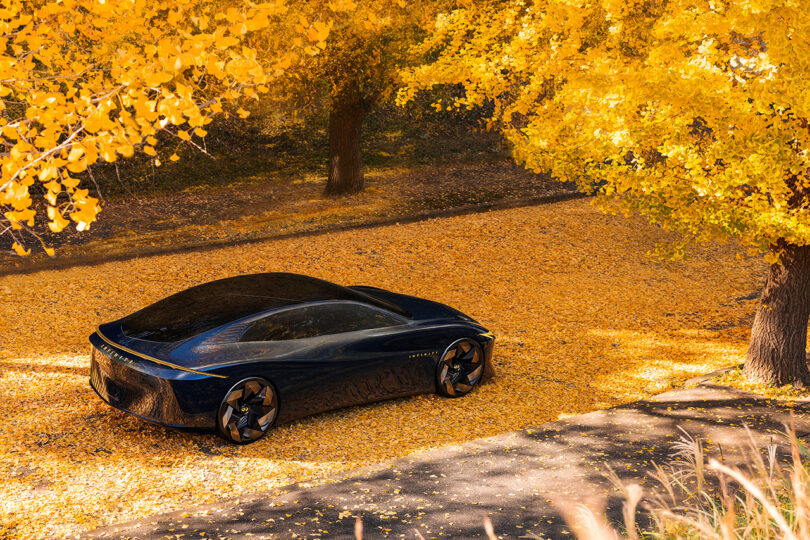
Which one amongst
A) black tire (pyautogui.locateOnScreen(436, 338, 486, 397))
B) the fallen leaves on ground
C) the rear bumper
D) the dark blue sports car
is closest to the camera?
the rear bumper

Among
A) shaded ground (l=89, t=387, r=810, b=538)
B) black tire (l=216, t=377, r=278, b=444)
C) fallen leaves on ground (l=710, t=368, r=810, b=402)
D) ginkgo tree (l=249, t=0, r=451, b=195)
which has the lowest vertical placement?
shaded ground (l=89, t=387, r=810, b=538)

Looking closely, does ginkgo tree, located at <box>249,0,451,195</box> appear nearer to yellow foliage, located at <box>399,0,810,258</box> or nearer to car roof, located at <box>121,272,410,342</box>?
yellow foliage, located at <box>399,0,810,258</box>

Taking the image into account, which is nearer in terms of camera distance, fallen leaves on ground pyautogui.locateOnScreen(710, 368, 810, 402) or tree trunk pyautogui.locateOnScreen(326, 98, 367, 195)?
fallen leaves on ground pyautogui.locateOnScreen(710, 368, 810, 402)

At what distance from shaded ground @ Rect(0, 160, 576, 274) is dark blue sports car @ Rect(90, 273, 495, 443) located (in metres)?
7.29

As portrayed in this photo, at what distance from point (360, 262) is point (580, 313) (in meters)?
4.04

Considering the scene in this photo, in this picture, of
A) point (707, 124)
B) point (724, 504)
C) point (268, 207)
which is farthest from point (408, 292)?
point (724, 504)

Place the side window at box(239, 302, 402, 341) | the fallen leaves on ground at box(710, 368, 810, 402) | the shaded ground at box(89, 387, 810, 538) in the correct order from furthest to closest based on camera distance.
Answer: the fallen leaves on ground at box(710, 368, 810, 402)
the side window at box(239, 302, 402, 341)
the shaded ground at box(89, 387, 810, 538)

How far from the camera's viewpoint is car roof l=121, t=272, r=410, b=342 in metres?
6.88

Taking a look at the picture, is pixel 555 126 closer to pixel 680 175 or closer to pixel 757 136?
pixel 680 175

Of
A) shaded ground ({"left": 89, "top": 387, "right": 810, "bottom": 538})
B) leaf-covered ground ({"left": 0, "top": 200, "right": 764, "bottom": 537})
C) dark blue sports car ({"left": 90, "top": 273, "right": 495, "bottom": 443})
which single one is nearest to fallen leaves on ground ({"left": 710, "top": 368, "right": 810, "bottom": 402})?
leaf-covered ground ({"left": 0, "top": 200, "right": 764, "bottom": 537})

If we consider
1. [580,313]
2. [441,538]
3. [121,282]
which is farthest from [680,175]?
[121,282]

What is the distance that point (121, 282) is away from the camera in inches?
481

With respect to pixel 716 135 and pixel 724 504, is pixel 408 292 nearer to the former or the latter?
pixel 716 135

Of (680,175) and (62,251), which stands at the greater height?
(680,175)
